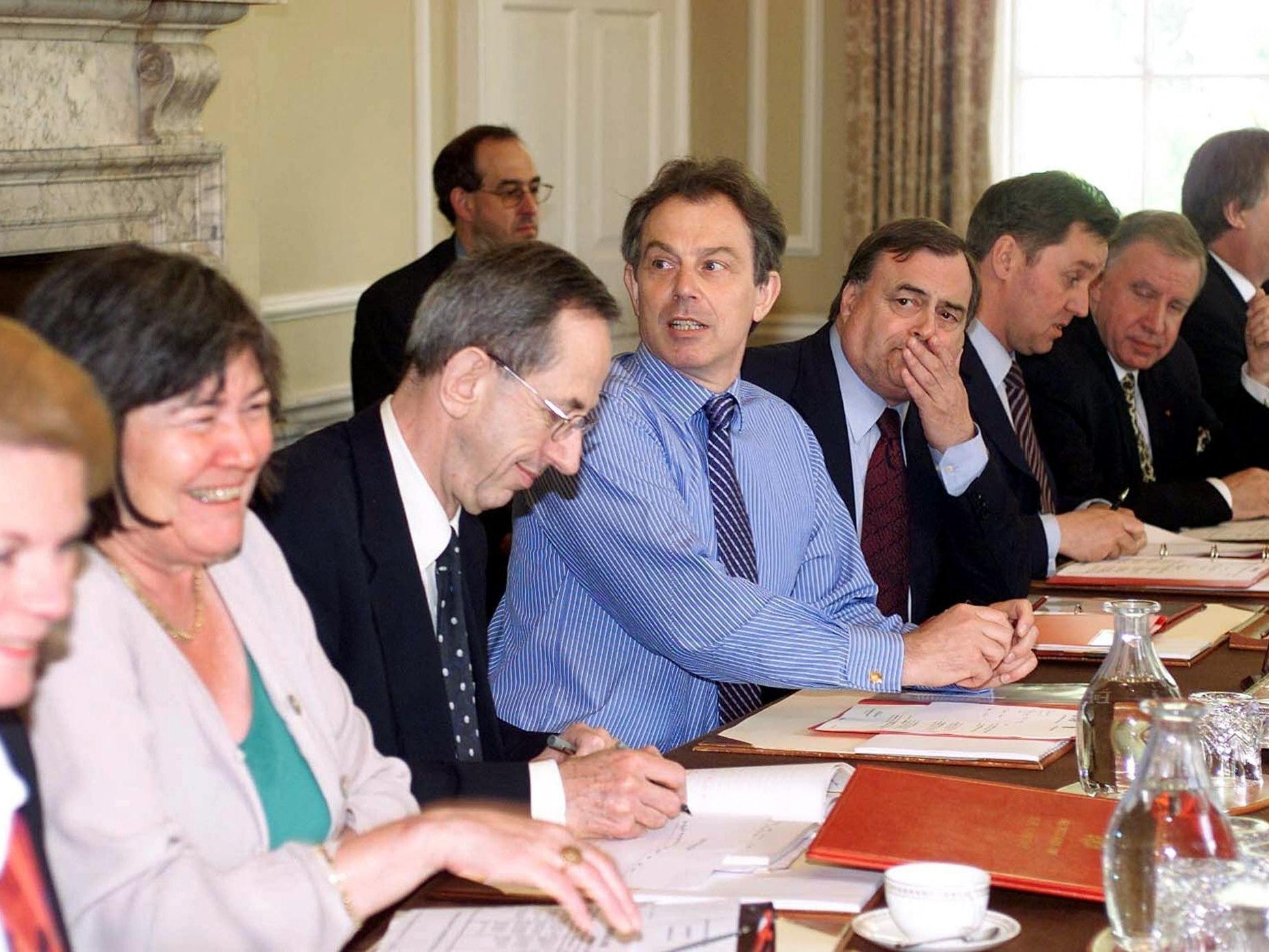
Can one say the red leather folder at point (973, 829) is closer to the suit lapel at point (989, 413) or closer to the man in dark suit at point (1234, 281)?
the suit lapel at point (989, 413)

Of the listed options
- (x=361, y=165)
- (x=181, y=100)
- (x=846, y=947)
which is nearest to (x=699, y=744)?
(x=846, y=947)

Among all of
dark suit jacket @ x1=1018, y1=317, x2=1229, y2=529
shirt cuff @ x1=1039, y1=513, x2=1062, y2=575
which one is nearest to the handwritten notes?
shirt cuff @ x1=1039, y1=513, x2=1062, y2=575

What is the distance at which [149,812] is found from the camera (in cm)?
133

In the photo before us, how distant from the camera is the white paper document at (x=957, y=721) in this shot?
2117 millimetres

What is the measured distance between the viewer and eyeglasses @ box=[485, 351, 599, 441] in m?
2.03

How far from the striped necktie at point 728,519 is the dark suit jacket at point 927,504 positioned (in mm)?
434

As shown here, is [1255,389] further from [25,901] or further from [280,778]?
[25,901]

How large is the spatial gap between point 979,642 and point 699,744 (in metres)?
0.45

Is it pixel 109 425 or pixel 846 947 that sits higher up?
pixel 109 425

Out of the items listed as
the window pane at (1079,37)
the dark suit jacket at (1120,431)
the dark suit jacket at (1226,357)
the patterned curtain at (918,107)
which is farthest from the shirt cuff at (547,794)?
the window pane at (1079,37)

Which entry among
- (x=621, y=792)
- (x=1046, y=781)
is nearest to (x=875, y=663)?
(x=1046, y=781)

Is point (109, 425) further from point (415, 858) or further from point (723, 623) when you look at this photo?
point (723, 623)

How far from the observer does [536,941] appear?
1.47 metres

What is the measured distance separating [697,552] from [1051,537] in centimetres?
112
